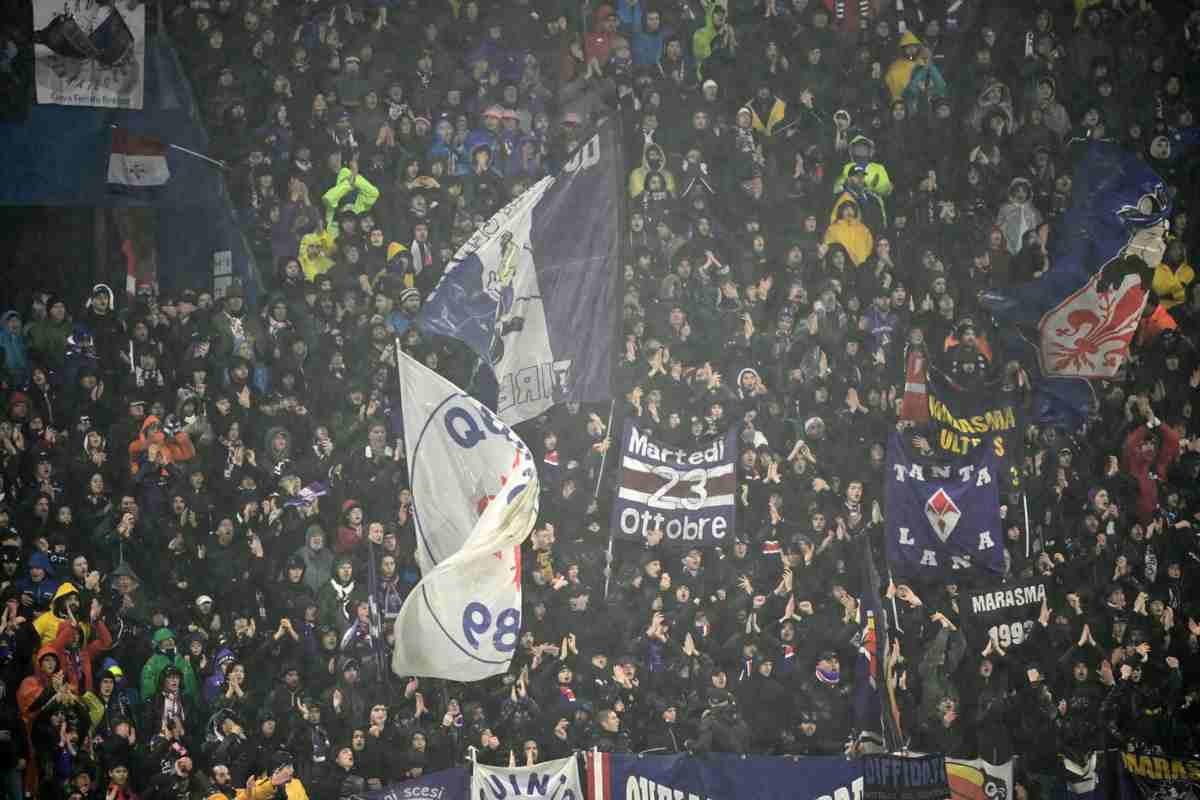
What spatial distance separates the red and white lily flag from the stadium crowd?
53 centimetres

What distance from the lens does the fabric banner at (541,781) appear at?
15.4 meters

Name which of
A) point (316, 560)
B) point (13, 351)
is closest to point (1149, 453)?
point (316, 560)

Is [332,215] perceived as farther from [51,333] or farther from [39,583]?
[39,583]

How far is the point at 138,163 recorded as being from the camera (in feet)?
63.0

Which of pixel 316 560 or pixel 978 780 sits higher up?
pixel 316 560

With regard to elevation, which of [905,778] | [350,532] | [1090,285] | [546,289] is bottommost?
[905,778]

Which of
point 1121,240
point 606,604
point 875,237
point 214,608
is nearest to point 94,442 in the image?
point 214,608

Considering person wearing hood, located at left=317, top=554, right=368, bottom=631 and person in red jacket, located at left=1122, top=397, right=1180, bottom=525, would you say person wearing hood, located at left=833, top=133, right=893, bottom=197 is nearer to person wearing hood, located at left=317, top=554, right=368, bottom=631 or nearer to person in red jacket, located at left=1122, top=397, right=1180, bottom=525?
person in red jacket, located at left=1122, top=397, right=1180, bottom=525

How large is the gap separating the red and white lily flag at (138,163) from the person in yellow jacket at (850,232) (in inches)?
238

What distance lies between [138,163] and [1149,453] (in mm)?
9344

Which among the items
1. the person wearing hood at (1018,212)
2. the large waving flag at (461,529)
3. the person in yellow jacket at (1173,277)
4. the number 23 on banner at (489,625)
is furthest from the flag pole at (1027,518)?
the number 23 on banner at (489,625)

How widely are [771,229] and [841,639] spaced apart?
4171mm

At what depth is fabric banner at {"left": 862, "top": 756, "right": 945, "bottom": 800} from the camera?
1564 cm

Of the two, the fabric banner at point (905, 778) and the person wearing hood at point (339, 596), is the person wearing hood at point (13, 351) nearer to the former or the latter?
the person wearing hood at point (339, 596)
